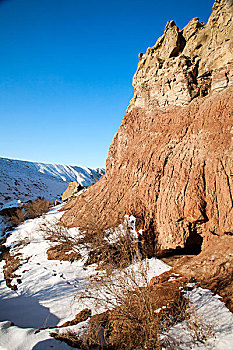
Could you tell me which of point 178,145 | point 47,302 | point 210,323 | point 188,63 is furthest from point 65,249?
point 188,63

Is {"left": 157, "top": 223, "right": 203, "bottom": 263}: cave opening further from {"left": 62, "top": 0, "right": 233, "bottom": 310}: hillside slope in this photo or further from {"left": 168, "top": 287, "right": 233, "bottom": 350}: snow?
{"left": 168, "top": 287, "right": 233, "bottom": 350}: snow

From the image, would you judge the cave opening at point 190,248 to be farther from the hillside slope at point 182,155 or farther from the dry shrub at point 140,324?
the dry shrub at point 140,324

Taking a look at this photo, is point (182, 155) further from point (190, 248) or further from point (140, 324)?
point (140, 324)

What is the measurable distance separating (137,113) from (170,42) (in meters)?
5.35

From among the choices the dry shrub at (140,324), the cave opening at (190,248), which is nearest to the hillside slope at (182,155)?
the cave opening at (190,248)

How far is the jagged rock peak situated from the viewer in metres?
8.86

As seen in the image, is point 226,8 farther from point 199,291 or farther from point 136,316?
point 136,316

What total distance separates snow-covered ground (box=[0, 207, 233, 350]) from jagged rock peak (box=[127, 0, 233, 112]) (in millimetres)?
10391

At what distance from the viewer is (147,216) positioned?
28.3ft

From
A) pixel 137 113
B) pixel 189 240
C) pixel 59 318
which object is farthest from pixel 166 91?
pixel 59 318

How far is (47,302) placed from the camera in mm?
6535

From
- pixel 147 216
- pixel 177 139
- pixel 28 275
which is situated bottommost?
pixel 28 275

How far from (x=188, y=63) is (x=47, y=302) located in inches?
603

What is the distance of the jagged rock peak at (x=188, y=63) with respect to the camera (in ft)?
29.1
